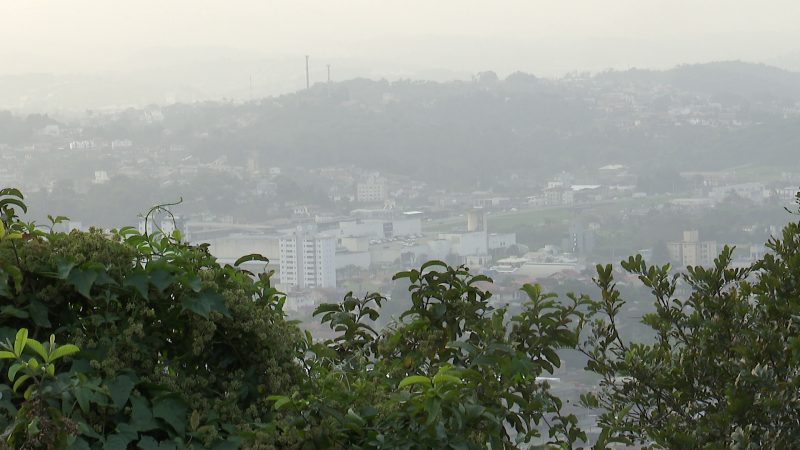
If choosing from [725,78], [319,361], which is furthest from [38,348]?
[725,78]

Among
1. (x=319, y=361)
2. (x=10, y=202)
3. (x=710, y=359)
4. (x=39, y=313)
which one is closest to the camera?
(x=39, y=313)

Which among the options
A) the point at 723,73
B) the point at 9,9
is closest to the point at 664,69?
the point at 723,73

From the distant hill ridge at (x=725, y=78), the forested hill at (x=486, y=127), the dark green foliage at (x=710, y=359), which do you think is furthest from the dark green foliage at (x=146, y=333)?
the distant hill ridge at (x=725, y=78)

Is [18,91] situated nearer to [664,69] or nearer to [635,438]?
[635,438]

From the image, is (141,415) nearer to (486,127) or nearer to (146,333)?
(146,333)

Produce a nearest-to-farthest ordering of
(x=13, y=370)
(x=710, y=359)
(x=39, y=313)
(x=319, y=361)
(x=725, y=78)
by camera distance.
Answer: (x=13, y=370) → (x=39, y=313) → (x=319, y=361) → (x=710, y=359) → (x=725, y=78)

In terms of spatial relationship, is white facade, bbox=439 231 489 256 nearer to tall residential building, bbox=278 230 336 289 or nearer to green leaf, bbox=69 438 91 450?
tall residential building, bbox=278 230 336 289

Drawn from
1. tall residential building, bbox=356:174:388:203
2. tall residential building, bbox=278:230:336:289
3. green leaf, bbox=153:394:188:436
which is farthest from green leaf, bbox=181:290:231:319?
tall residential building, bbox=356:174:388:203
